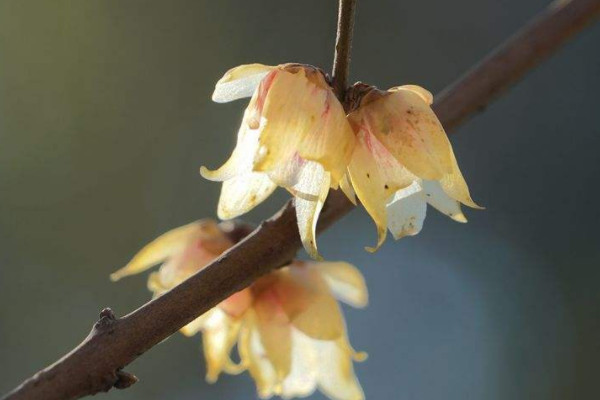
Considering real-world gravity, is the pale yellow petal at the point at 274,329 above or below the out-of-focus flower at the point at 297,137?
below

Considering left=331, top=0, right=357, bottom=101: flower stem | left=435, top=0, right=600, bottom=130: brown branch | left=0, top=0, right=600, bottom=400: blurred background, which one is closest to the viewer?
left=331, top=0, right=357, bottom=101: flower stem

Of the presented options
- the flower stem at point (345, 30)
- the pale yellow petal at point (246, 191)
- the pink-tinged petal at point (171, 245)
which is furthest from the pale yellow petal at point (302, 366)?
the flower stem at point (345, 30)

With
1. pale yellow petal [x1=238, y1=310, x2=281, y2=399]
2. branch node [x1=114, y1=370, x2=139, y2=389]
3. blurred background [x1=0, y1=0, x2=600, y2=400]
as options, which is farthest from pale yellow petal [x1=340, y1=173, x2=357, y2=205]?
blurred background [x1=0, y1=0, x2=600, y2=400]

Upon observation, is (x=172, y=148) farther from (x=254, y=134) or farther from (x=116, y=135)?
(x=254, y=134)

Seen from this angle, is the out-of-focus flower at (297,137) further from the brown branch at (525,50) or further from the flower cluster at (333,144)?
the brown branch at (525,50)

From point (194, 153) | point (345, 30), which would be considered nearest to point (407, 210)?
point (345, 30)

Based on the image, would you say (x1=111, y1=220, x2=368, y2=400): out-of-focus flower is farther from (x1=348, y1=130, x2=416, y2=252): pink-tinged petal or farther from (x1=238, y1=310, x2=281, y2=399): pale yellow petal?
(x1=348, y1=130, x2=416, y2=252): pink-tinged petal

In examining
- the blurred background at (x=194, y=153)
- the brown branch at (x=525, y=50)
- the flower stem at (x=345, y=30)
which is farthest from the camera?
the blurred background at (x=194, y=153)

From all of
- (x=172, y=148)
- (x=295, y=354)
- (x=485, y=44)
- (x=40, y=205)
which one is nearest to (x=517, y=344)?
(x=485, y=44)
